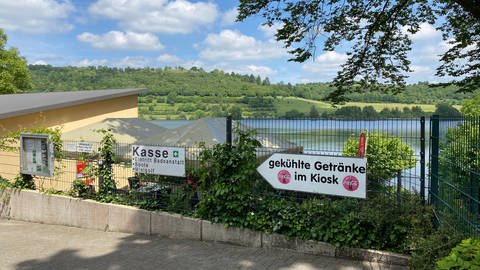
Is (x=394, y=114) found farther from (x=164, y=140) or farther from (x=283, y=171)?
(x=164, y=140)

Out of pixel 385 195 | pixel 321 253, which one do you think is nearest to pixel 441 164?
pixel 385 195

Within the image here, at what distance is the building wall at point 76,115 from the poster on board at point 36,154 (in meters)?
4.21

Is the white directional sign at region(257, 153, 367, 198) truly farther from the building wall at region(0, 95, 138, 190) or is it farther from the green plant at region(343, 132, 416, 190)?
the building wall at region(0, 95, 138, 190)

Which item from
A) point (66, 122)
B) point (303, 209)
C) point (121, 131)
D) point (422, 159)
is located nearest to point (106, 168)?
point (303, 209)

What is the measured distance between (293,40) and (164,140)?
5573 mm

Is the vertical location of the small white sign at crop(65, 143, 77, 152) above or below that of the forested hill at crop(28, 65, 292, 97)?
below

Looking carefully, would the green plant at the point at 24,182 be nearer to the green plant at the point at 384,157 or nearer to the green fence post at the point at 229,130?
the green fence post at the point at 229,130

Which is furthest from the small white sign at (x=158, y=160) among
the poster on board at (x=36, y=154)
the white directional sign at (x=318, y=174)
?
the poster on board at (x=36, y=154)

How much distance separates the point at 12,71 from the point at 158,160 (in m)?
35.1

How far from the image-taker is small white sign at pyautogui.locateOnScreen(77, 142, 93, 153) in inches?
340

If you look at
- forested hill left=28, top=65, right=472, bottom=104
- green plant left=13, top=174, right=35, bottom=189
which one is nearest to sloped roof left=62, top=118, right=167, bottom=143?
green plant left=13, top=174, right=35, bottom=189

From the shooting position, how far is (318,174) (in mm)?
6430

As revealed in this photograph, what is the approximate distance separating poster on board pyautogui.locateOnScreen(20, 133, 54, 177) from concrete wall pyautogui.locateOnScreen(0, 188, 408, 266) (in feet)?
1.69

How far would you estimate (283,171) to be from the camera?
6.70m
